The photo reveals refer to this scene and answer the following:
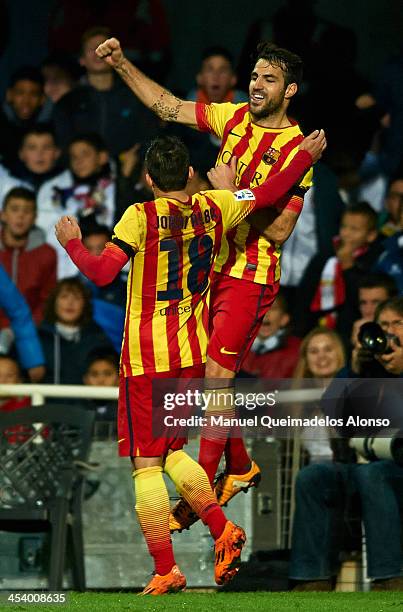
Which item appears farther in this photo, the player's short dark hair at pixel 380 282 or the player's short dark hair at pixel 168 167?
the player's short dark hair at pixel 380 282

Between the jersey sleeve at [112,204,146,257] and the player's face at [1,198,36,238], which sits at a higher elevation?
the player's face at [1,198,36,238]

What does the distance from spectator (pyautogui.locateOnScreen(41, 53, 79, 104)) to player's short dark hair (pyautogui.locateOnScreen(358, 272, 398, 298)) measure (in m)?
2.93

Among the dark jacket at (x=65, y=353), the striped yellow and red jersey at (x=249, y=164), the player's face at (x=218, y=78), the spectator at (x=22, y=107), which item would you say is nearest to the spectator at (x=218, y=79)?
the player's face at (x=218, y=78)

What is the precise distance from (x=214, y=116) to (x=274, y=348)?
3259 mm

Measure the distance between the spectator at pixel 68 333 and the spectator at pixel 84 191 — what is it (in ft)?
Answer: 2.08

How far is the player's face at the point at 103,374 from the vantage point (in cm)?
1127

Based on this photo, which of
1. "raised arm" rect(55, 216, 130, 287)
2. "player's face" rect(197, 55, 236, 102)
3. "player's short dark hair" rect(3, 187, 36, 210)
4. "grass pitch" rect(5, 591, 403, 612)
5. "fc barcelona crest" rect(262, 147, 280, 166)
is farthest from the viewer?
"player's short dark hair" rect(3, 187, 36, 210)

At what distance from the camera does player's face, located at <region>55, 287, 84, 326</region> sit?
37.9 ft

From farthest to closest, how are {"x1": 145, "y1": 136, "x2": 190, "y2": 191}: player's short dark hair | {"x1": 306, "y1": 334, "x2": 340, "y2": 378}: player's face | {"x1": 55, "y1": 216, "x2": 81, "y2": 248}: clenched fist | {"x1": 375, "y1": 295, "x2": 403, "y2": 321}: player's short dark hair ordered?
Result: {"x1": 306, "y1": 334, "x2": 340, "y2": 378}: player's face → {"x1": 375, "y1": 295, "x2": 403, "y2": 321}: player's short dark hair → {"x1": 145, "y1": 136, "x2": 190, "y2": 191}: player's short dark hair → {"x1": 55, "y1": 216, "x2": 81, "y2": 248}: clenched fist

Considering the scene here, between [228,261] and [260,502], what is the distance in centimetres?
201

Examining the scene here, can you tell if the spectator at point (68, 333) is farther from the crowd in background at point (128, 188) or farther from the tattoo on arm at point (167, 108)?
the tattoo on arm at point (167, 108)

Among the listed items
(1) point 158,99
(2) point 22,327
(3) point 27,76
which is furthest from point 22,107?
(1) point 158,99

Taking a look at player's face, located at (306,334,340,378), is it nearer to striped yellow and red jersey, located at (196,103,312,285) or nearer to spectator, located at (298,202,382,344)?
spectator, located at (298,202,382,344)

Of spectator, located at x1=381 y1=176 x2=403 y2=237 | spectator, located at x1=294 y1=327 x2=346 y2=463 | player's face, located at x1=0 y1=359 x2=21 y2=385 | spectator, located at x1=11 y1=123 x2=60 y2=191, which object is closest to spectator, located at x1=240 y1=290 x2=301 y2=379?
spectator, located at x1=294 y1=327 x2=346 y2=463
